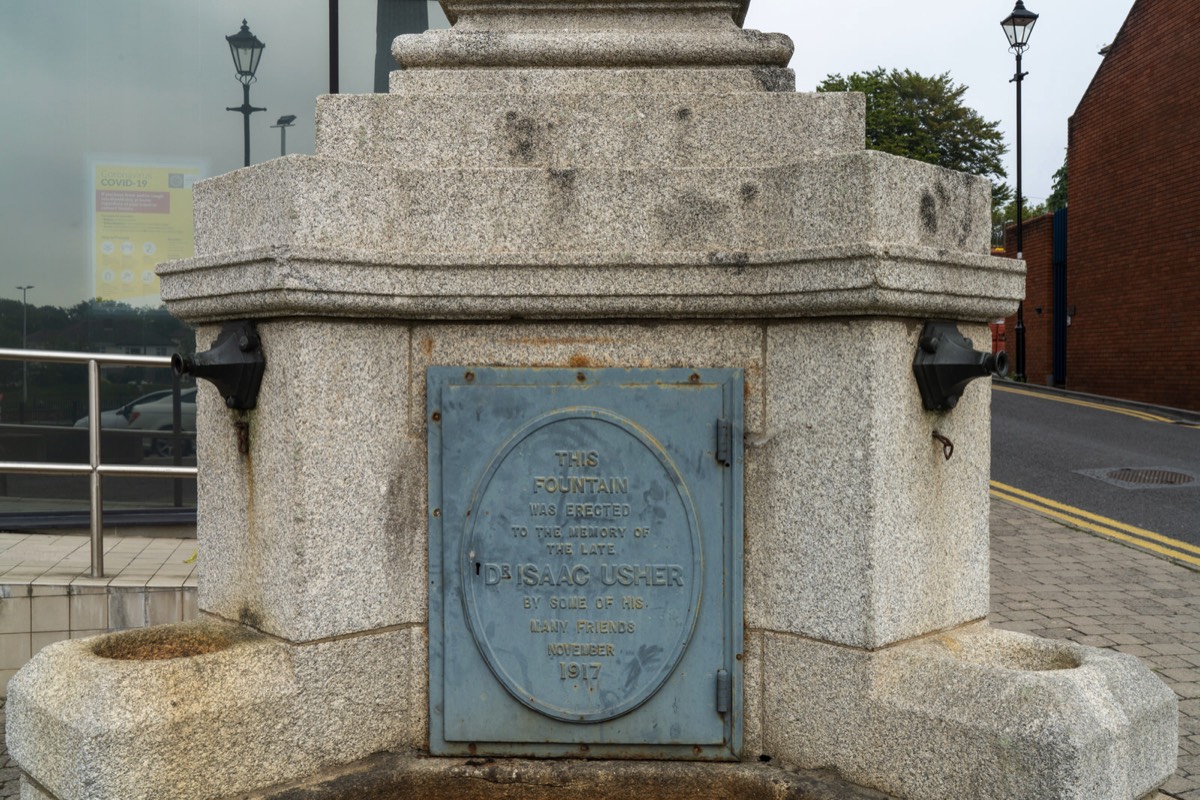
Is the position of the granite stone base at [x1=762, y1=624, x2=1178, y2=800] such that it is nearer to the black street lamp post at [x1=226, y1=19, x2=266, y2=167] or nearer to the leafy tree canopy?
the black street lamp post at [x1=226, y1=19, x2=266, y2=167]

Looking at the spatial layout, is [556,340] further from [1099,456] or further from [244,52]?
[1099,456]

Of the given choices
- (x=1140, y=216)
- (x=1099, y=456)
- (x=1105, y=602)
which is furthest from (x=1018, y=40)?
(x=1105, y=602)

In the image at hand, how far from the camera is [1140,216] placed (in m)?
22.3

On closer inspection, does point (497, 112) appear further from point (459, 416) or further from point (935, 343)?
point (935, 343)

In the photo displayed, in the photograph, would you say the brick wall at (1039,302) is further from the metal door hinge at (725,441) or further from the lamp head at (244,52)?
the metal door hinge at (725,441)

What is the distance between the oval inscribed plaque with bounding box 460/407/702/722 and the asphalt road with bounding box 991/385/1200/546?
7.86 meters

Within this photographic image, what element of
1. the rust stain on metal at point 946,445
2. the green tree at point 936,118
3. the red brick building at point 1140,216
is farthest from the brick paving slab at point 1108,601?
the green tree at point 936,118

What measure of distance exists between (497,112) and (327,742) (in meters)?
2.11

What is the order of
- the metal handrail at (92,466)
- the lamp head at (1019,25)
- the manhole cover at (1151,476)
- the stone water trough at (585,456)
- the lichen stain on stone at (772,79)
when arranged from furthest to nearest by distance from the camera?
the lamp head at (1019,25) → the manhole cover at (1151,476) → the metal handrail at (92,466) → the lichen stain on stone at (772,79) → the stone water trough at (585,456)

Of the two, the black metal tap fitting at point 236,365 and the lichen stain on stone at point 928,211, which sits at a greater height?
the lichen stain on stone at point 928,211

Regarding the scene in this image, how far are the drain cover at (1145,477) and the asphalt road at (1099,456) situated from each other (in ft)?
0.15

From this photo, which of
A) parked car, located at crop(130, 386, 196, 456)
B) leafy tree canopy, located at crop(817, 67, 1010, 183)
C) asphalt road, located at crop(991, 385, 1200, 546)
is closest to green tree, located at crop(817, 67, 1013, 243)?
leafy tree canopy, located at crop(817, 67, 1010, 183)

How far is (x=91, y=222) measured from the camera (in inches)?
339

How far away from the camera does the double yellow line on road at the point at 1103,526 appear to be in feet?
30.2
